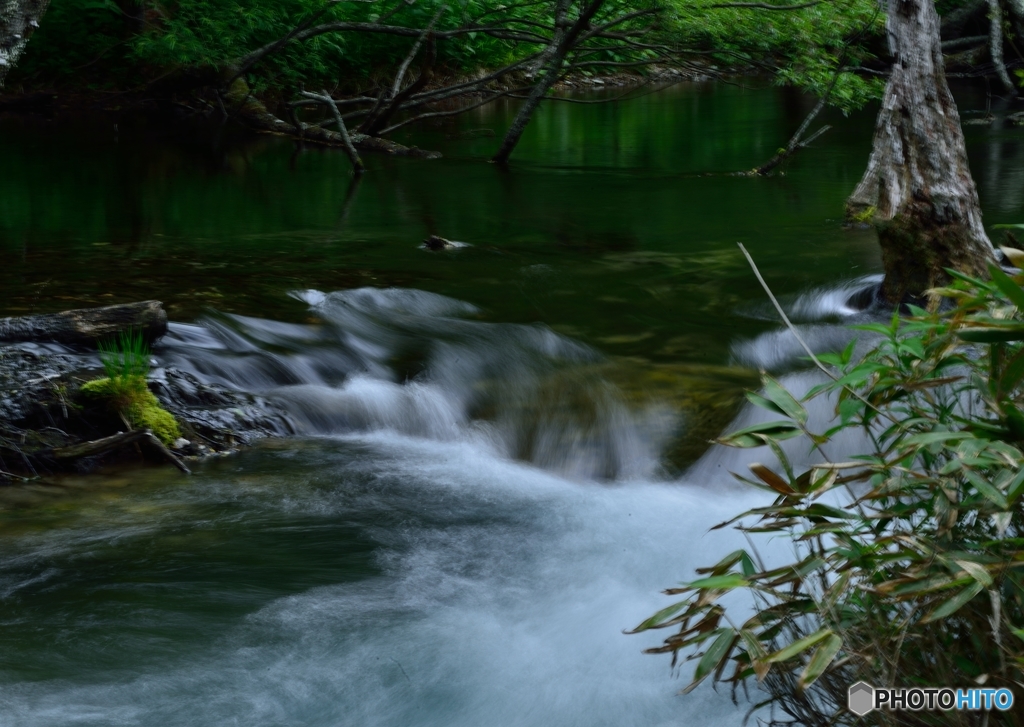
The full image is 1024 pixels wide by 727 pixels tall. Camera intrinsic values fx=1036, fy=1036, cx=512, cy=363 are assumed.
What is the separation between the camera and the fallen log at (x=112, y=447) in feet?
16.6

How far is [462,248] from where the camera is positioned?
380 inches

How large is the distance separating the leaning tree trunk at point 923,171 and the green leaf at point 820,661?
194 inches

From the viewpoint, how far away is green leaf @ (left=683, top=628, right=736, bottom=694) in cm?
228

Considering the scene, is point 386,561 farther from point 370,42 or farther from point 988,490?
point 370,42

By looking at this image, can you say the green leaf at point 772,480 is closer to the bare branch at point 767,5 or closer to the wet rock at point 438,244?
the wet rock at point 438,244

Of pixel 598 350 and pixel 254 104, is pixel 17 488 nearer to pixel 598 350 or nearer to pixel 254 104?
pixel 598 350

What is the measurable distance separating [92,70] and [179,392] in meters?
17.9

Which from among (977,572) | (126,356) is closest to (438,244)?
(126,356)

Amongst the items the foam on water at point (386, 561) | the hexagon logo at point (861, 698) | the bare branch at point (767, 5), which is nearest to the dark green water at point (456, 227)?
the foam on water at point (386, 561)

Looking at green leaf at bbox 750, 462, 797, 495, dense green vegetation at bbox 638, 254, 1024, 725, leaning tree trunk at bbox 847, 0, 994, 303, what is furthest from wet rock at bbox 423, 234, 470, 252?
green leaf at bbox 750, 462, 797, 495

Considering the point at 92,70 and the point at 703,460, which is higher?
the point at 92,70

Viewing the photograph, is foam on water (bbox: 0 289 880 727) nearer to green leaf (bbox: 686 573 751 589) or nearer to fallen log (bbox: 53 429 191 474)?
fallen log (bbox: 53 429 191 474)

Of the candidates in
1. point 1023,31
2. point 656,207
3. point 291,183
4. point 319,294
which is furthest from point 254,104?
point 1023,31

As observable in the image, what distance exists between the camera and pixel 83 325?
5.84 meters
